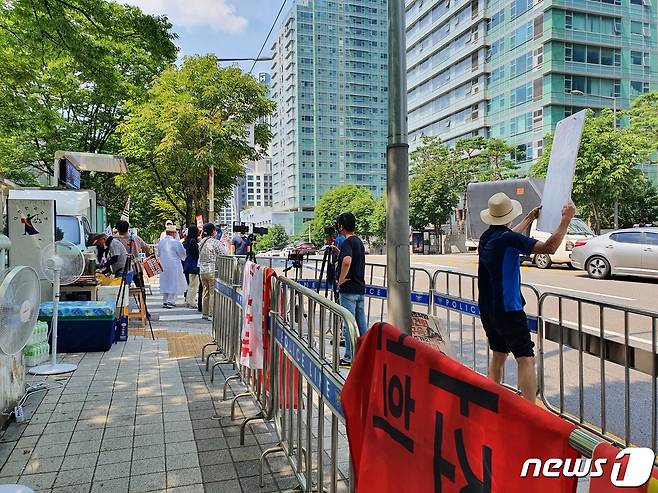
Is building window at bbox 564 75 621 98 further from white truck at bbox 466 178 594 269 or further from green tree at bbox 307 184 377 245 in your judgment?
white truck at bbox 466 178 594 269

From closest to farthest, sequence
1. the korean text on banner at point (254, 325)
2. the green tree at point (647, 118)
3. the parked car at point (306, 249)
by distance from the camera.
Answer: the korean text on banner at point (254, 325) → the parked car at point (306, 249) → the green tree at point (647, 118)

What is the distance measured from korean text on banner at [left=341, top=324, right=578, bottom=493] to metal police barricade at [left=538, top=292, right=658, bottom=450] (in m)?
2.54

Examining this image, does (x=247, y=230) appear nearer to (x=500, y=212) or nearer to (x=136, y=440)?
(x=136, y=440)

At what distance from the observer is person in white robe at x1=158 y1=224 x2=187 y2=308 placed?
39.4 ft

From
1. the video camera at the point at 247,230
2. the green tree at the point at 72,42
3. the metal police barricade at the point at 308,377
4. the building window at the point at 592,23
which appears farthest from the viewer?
the building window at the point at 592,23

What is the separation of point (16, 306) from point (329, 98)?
123294 millimetres

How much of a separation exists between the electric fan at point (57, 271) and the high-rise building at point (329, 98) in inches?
4411

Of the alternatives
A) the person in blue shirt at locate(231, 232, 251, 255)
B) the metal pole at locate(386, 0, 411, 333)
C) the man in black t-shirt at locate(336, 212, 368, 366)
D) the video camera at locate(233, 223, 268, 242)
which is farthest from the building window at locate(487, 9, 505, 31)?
the metal pole at locate(386, 0, 411, 333)

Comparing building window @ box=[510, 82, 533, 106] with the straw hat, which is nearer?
the straw hat

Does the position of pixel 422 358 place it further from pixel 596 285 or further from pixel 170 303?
pixel 596 285

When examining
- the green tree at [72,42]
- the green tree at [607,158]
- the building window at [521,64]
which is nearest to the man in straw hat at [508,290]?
the green tree at [72,42]

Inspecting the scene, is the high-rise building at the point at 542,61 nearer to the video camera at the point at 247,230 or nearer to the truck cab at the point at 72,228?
the video camera at the point at 247,230

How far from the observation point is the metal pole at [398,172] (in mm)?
4707

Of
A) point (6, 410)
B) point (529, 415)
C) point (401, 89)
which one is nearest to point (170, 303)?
point (6, 410)
